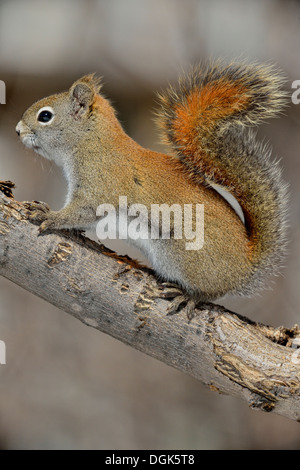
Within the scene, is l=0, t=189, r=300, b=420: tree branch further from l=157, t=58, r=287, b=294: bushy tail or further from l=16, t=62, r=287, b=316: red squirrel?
l=157, t=58, r=287, b=294: bushy tail

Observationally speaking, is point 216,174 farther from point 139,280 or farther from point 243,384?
point 243,384

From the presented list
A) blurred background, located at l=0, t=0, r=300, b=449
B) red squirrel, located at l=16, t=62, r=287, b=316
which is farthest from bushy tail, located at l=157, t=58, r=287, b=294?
blurred background, located at l=0, t=0, r=300, b=449

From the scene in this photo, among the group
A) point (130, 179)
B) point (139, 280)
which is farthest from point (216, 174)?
point (139, 280)

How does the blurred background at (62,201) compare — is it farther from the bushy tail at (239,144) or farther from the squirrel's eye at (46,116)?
the bushy tail at (239,144)

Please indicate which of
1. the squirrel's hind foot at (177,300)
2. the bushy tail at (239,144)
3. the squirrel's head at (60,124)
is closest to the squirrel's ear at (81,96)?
the squirrel's head at (60,124)

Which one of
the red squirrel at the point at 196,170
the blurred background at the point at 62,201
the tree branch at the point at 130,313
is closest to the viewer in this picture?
the tree branch at the point at 130,313

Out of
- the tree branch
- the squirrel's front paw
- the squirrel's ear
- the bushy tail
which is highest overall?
the squirrel's ear

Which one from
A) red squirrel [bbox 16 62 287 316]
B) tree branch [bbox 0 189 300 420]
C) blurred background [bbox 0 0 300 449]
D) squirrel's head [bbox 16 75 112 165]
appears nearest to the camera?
tree branch [bbox 0 189 300 420]
